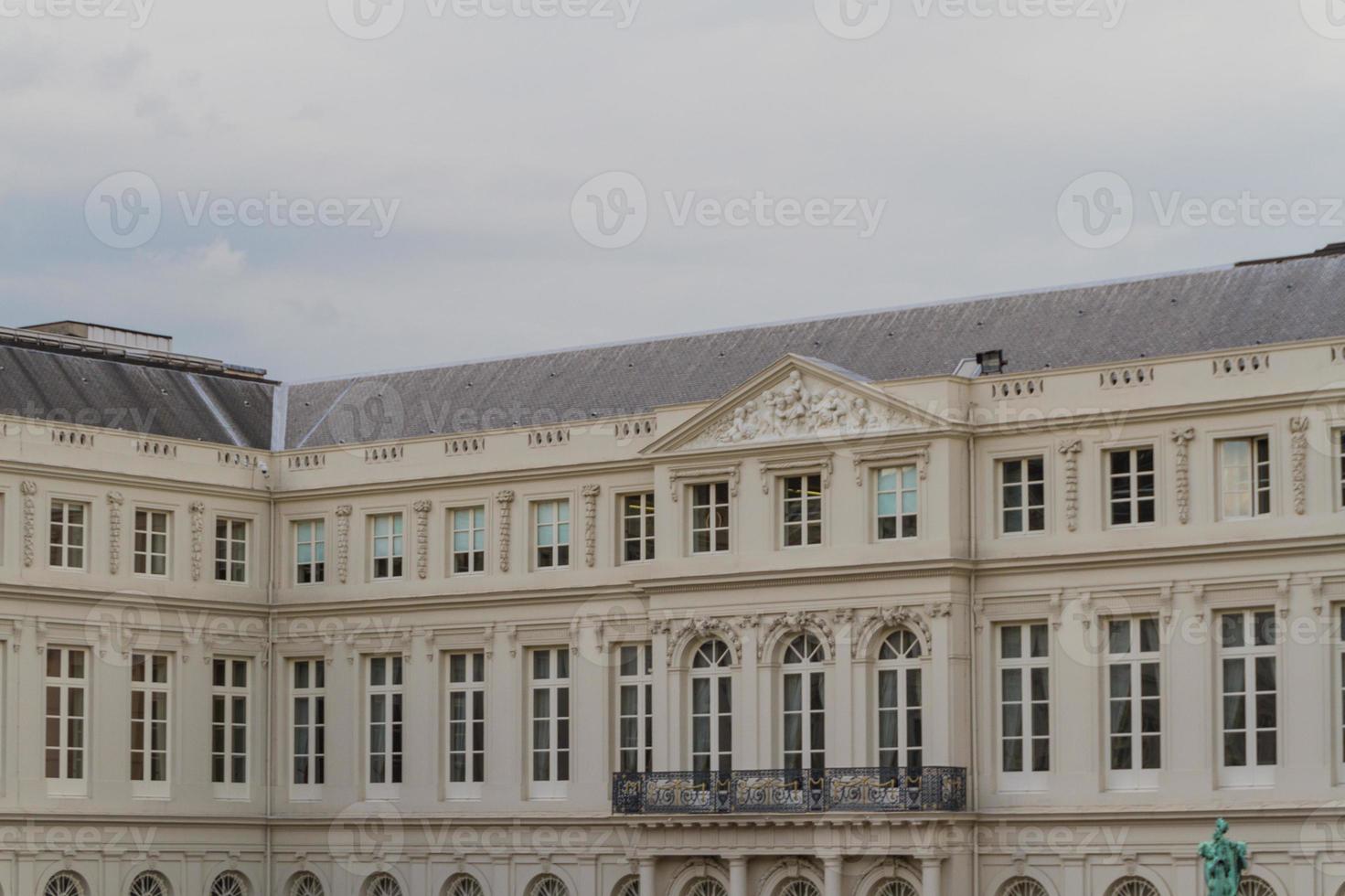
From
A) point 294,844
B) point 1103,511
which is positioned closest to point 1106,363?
point 1103,511

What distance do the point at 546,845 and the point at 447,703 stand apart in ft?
13.4

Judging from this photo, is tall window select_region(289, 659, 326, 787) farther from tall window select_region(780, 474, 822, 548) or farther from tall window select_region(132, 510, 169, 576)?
tall window select_region(780, 474, 822, 548)

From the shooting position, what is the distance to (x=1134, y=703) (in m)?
55.7

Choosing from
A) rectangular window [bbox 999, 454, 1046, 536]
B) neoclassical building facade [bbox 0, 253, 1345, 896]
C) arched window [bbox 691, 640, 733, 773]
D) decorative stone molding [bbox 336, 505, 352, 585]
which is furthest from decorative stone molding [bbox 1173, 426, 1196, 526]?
decorative stone molding [bbox 336, 505, 352, 585]

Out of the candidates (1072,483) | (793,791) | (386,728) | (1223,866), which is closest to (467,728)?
(386,728)

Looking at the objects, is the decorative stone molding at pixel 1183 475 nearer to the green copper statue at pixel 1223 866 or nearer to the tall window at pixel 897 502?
the tall window at pixel 897 502

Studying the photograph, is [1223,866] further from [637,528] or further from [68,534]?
[68,534]

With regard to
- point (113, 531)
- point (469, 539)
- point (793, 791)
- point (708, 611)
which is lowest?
point (793, 791)

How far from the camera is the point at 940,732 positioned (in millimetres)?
56969

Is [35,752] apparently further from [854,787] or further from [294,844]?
[854,787]

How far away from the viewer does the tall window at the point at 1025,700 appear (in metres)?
56.9

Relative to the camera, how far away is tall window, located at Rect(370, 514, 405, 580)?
6625 cm

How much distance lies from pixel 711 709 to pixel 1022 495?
780 centimetres

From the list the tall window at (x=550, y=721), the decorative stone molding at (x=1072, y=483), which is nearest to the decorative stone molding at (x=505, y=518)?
the tall window at (x=550, y=721)
